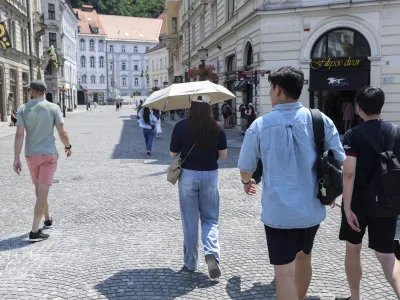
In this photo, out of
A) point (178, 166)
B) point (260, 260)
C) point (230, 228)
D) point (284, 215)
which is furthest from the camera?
point (230, 228)

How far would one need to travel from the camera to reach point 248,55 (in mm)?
23062

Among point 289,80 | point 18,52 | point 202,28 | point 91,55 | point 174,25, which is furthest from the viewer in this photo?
point 91,55

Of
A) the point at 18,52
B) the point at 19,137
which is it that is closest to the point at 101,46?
the point at 18,52

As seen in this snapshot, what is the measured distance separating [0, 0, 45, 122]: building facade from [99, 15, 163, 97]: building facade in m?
60.6

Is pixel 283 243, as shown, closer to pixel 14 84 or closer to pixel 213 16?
pixel 213 16

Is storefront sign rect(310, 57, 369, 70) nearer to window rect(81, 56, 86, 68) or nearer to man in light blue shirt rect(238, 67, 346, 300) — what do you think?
man in light blue shirt rect(238, 67, 346, 300)

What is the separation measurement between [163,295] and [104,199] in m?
4.41

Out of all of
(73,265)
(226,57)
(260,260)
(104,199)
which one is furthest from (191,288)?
(226,57)

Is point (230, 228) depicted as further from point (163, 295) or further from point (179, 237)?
point (163, 295)

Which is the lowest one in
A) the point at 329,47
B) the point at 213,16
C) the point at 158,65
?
the point at 329,47

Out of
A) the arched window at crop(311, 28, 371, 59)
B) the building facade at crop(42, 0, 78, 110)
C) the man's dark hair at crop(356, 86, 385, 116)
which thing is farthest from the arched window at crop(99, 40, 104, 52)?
the man's dark hair at crop(356, 86, 385, 116)

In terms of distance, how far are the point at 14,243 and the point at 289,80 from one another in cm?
420

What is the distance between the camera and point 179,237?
19.3 ft

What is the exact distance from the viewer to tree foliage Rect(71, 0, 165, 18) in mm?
113000
